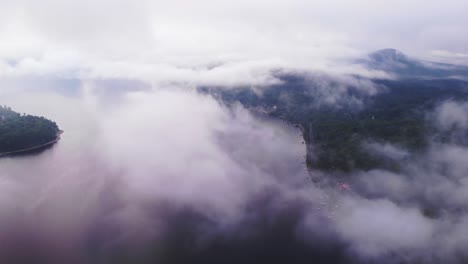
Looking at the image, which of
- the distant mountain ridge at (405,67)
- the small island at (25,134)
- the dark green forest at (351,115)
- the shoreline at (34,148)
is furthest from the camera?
→ the distant mountain ridge at (405,67)

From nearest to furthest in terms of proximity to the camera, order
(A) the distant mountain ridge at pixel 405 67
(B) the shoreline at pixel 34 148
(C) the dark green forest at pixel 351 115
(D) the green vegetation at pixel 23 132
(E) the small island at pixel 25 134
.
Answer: (C) the dark green forest at pixel 351 115 → (B) the shoreline at pixel 34 148 → (E) the small island at pixel 25 134 → (D) the green vegetation at pixel 23 132 → (A) the distant mountain ridge at pixel 405 67

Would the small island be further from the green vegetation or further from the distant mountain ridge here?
the distant mountain ridge

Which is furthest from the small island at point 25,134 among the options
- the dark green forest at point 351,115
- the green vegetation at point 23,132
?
the dark green forest at point 351,115

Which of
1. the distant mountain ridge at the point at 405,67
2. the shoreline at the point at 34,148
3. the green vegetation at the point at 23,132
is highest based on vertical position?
the distant mountain ridge at the point at 405,67

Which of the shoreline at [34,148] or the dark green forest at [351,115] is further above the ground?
the dark green forest at [351,115]

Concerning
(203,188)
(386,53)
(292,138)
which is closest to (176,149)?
(203,188)

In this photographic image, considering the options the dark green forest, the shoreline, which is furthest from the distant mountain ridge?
the shoreline

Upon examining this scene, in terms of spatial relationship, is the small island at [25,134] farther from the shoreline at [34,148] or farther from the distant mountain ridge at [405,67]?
the distant mountain ridge at [405,67]

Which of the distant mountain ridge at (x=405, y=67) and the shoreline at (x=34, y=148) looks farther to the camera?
the distant mountain ridge at (x=405, y=67)

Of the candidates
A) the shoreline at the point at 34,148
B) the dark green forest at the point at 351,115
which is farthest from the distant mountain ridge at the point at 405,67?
the shoreline at the point at 34,148
